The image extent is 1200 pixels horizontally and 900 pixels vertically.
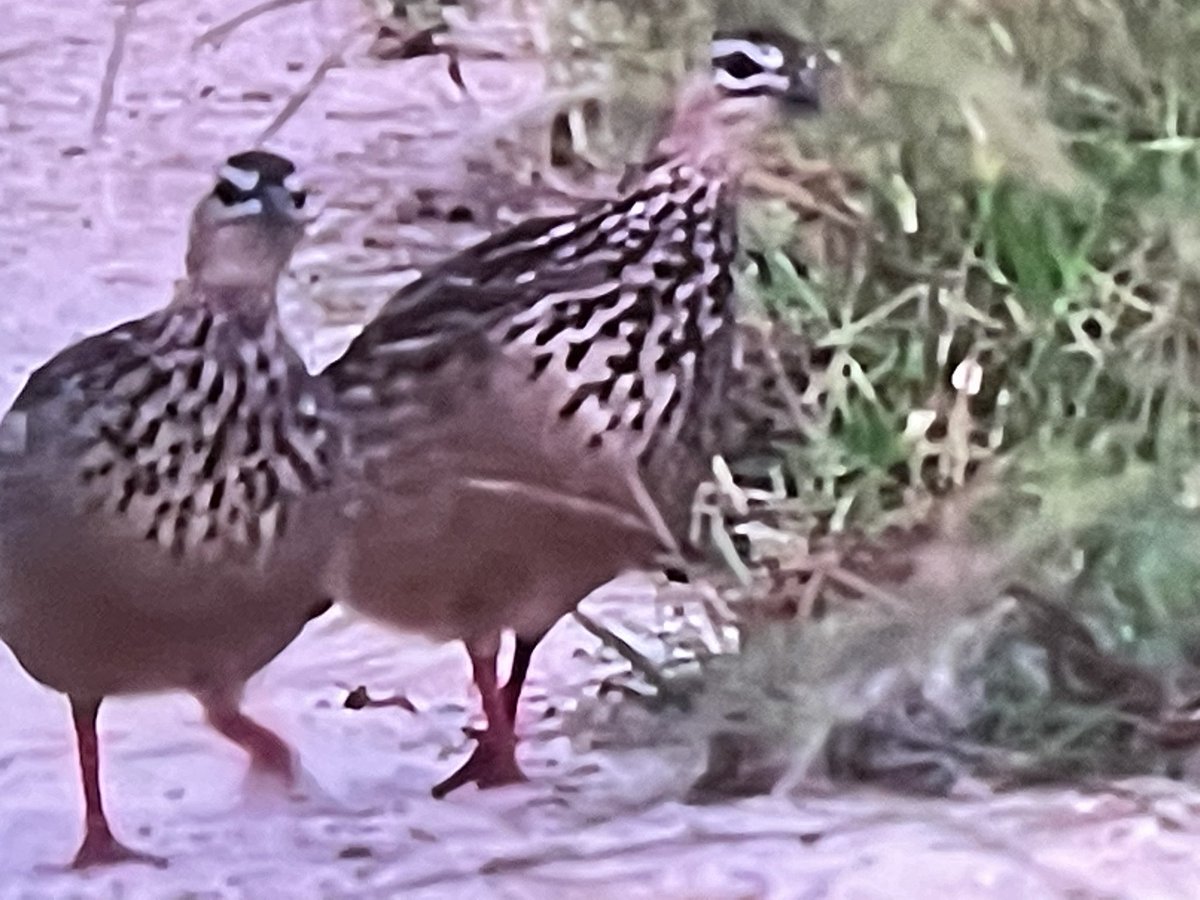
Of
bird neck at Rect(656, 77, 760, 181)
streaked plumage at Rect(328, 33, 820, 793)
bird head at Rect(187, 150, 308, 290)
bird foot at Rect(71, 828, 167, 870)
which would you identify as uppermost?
bird neck at Rect(656, 77, 760, 181)

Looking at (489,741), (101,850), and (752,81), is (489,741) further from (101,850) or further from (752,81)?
(752,81)

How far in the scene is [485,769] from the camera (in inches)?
31.3

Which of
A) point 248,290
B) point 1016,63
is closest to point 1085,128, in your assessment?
point 1016,63

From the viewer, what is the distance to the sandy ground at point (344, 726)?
768 millimetres

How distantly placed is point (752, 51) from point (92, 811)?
1.67ft

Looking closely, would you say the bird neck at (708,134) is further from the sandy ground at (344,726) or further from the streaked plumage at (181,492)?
the streaked plumage at (181,492)

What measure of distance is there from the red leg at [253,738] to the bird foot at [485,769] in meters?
0.08

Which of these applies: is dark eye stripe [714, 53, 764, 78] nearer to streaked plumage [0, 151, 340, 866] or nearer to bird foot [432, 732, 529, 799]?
streaked plumage [0, 151, 340, 866]

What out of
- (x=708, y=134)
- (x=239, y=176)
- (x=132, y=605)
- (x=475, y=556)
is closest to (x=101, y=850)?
(x=132, y=605)

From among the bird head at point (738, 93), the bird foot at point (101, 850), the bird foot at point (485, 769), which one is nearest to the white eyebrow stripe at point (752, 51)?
the bird head at point (738, 93)

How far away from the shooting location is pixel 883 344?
803 mm

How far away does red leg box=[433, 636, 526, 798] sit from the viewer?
793 millimetres

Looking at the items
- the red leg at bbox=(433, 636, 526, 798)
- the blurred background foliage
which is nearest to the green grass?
the blurred background foliage

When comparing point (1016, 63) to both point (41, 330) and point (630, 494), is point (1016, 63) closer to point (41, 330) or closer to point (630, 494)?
point (630, 494)
